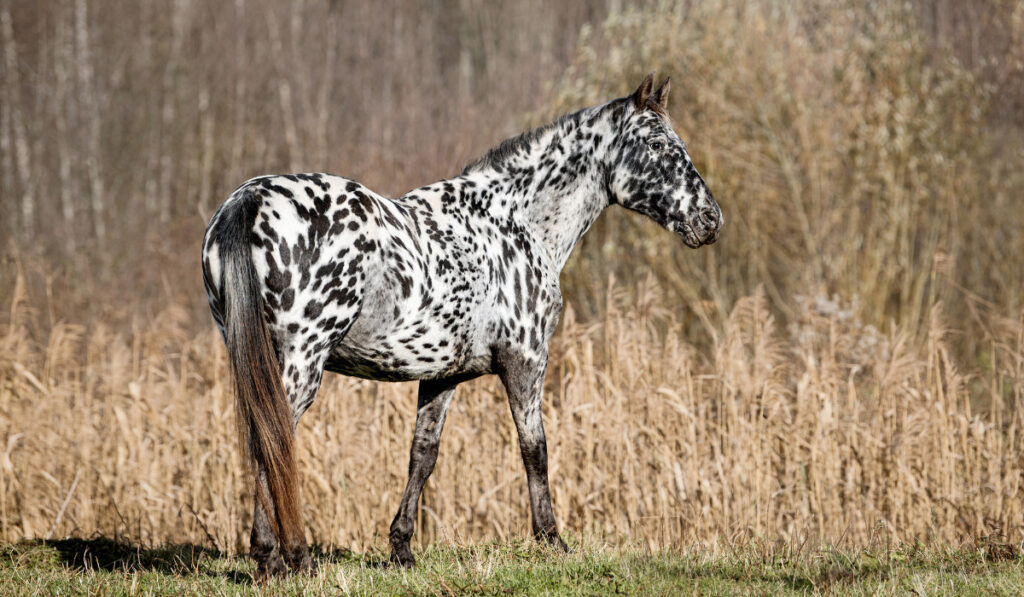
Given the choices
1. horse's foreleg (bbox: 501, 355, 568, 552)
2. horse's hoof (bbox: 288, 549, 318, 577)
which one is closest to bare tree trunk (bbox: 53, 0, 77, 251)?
horse's foreleg (bbox: 501, 355, 568, 552)

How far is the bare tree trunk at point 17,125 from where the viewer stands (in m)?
20.9

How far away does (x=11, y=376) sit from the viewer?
27.0 ft

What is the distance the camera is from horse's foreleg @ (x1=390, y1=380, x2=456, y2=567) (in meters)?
5.29

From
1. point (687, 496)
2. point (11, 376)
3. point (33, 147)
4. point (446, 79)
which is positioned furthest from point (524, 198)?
point (446, 79)

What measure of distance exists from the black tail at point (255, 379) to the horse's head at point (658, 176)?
240cm

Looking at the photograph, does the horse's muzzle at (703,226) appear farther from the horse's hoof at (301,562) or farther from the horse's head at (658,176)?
the horse's hoof at (301,562)

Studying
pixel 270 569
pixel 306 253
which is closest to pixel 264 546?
pixel 270 569

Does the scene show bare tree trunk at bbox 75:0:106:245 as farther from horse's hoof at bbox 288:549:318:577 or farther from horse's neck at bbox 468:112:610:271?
horse's hoof at bbox 288:549:318:577

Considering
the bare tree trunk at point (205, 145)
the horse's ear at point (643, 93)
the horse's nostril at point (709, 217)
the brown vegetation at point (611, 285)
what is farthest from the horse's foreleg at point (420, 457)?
the bare tree trunk at point (205, 145)

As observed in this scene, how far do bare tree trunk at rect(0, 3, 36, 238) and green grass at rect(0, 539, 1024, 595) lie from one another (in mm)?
17691

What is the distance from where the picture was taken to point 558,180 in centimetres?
564

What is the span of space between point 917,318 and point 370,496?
8598 mm

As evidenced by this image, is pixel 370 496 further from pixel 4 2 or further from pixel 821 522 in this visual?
pixel 4 2

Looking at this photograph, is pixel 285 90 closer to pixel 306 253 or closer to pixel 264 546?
pixel 306 253
